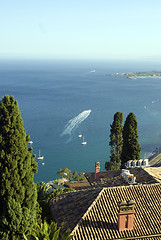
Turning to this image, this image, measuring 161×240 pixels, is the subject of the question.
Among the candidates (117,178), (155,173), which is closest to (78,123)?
(117,178)

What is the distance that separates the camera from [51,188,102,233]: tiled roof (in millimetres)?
15094

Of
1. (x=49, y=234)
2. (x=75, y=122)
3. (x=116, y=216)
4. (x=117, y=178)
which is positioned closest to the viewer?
(x=49, y=234)

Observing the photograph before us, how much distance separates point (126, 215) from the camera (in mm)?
13914

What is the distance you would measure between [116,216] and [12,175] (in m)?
5.80

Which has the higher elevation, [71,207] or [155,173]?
[155,173]

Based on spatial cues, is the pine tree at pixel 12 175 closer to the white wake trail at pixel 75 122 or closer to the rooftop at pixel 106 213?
the rooftop at pixel 106 213

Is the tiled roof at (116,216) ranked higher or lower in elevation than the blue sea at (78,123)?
higher

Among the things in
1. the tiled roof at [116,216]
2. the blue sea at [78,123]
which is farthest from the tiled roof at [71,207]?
the blue sea at [78,123]

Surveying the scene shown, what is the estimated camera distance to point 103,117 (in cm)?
9575

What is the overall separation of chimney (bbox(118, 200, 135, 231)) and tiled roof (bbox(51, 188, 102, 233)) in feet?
7.10

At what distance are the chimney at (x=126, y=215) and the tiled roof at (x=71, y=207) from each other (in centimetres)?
216

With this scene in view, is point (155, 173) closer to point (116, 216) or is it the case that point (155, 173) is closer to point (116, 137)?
point (116, 216)

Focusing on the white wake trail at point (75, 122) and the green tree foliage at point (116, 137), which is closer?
the green tree foliage at point (116, 137)

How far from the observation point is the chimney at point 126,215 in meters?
13.7
